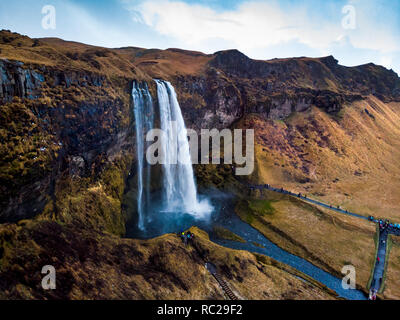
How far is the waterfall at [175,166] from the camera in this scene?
43.8m

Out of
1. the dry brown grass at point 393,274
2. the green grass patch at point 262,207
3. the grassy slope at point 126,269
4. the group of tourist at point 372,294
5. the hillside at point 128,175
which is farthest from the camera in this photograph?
the green grass patch at point 262,207

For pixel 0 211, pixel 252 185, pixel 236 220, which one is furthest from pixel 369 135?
pixel 0 211

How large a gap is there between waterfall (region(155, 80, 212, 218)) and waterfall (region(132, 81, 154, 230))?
257cm

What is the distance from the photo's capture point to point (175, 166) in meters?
46.7

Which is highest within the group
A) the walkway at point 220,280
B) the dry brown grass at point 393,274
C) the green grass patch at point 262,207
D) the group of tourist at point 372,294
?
the green grass patch at point 262,207

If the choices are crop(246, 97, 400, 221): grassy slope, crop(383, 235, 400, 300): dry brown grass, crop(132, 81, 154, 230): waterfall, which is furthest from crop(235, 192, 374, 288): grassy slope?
crop(132, 81, 154, 230): waterfall

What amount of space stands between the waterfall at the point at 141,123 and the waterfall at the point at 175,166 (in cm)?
257

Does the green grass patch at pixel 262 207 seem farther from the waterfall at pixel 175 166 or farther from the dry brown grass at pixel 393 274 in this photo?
the dry brown grass at pixel 393 274

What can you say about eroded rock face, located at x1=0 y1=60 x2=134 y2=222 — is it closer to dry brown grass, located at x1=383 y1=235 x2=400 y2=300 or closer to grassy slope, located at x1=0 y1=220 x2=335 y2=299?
grassy slope, located at x1=0 y1=220 x2=335 y2=299

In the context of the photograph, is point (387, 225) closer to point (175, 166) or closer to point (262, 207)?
point (262, 207)

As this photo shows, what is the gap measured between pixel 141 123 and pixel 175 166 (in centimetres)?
1147

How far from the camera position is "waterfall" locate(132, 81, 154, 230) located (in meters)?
39.2

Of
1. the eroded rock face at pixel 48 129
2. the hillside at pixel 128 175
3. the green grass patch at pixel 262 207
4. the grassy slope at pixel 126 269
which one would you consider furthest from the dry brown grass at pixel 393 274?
the eroded rock face at pixel 48 129

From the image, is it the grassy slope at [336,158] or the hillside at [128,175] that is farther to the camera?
the grassy slope at [336,158]
